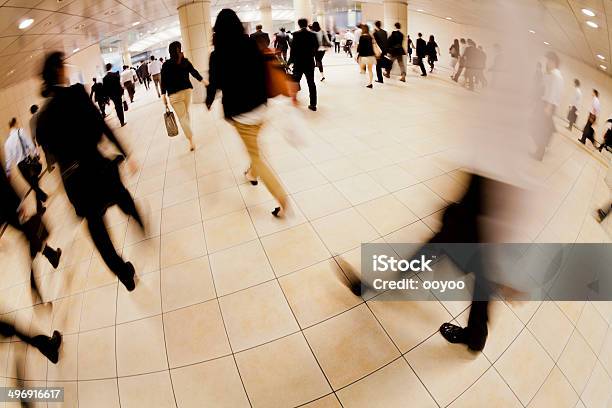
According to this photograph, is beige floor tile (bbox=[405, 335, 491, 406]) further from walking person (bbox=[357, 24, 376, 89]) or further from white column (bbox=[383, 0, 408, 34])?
white column (bbox=[383, 0, 408, 34])

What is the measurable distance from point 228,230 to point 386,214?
142cm

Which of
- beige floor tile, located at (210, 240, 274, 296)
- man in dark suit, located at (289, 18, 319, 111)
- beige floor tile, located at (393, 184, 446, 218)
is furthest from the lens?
man in dark suit, located at (289, 18, 319, 111)

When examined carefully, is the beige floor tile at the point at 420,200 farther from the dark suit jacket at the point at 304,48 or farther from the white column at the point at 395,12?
the white column at the point at 395,12

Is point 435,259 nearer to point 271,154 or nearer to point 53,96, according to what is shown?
point 271,154

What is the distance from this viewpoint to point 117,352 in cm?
176

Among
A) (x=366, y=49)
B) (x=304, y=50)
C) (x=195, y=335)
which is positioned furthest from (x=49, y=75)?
(x=366, y=49)

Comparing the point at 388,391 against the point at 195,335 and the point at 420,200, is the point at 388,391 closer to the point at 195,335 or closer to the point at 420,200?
the point at 195,335

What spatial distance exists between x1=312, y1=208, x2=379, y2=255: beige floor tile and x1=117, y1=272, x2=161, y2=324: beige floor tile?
131 centimetres

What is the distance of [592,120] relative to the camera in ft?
10.8

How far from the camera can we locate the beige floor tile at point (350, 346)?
157 centimetres

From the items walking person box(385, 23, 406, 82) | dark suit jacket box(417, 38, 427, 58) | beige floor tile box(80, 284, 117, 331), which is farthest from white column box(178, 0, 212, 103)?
beige floor tile box(80, 284, 117, 331)

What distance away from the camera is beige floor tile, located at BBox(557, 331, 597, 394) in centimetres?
168

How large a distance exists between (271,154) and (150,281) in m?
2.18

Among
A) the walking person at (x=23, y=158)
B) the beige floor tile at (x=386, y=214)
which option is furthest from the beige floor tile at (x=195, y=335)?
the walking person at (x=23, y=158)
